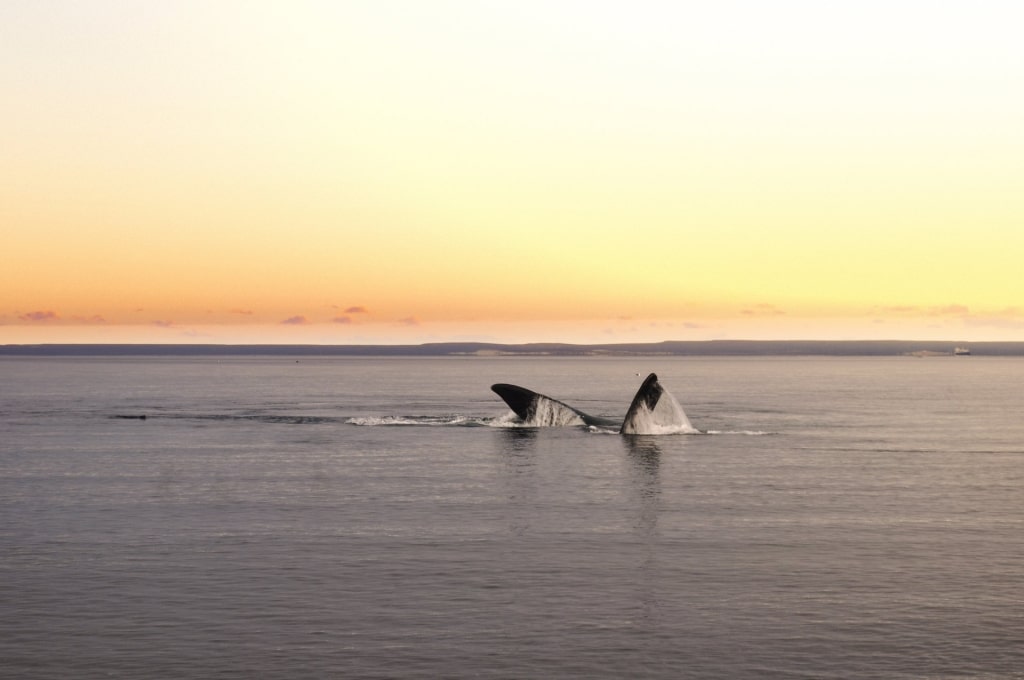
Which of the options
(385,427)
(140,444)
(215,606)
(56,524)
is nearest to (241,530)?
(56,524)

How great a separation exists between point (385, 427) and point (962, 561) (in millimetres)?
51871

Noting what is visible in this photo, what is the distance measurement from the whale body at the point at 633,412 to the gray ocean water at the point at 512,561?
7.94 m

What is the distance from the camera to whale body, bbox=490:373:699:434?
70.1 meters

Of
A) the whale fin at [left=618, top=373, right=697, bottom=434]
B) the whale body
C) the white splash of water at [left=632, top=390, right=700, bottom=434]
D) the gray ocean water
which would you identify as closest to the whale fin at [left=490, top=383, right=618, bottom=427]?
the whale body

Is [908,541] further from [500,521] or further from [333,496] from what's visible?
[333,496]

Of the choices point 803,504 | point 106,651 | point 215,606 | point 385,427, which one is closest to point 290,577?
point 215,606

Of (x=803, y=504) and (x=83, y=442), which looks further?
(x=83, y=442)

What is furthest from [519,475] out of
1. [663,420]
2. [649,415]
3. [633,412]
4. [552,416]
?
[552,416]

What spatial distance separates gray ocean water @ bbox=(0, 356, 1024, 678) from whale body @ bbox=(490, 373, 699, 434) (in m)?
7.94

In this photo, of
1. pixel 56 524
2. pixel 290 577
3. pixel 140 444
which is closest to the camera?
pixel 290 577

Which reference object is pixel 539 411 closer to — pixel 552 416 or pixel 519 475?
pixel 552 416

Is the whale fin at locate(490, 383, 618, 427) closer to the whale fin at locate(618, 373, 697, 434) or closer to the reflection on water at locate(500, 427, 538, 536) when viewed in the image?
the reflection on water at locate(500, 427, 538, 536)

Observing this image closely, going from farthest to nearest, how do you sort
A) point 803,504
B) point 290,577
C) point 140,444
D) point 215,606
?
1. point 140,444
2. point 803,504
3. point 290,577
4. point 215,606

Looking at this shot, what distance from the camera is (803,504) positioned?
39.8 meters
